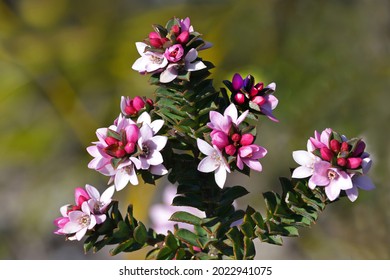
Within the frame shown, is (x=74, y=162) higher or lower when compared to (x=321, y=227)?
higher

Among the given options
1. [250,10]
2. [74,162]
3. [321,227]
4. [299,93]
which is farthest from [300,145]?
[74,162]

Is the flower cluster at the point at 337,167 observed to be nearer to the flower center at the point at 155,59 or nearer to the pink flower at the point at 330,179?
the pink flower at the point at 330,179

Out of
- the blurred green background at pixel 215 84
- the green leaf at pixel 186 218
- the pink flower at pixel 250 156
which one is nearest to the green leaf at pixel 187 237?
the green leaf at pixel 186 218

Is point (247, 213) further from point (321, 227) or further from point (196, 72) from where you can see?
point (321, 227)

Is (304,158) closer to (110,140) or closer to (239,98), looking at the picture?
(239,98)

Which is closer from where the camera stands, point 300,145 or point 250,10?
point 300,145

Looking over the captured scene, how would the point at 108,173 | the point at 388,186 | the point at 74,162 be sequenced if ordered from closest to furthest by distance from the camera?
the point at 108,173, the point at 388,186, the point at 74,162
